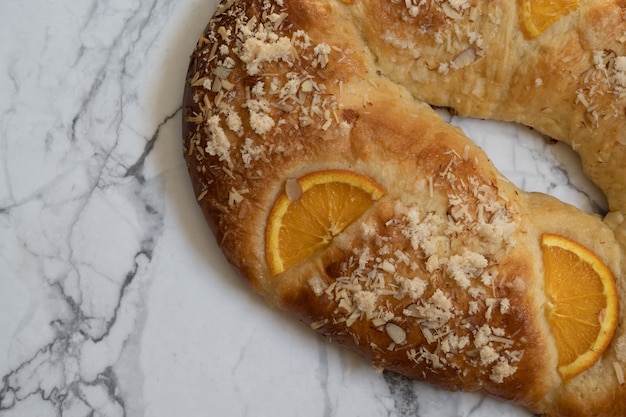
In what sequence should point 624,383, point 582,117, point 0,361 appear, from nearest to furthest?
point 624,383, point 582,117, point 0,361

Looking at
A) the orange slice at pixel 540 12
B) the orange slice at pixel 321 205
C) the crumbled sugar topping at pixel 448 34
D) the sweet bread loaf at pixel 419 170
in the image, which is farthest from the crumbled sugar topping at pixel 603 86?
the orange slice at pixel 321 205

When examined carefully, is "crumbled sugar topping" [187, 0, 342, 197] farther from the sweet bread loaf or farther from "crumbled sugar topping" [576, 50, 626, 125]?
"crumbled sugar topping" [576, 50, 626, 125]

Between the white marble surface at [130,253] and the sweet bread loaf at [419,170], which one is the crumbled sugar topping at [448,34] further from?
the white marble surface at [130,253]

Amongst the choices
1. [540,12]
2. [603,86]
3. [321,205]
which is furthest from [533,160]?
[321,205]

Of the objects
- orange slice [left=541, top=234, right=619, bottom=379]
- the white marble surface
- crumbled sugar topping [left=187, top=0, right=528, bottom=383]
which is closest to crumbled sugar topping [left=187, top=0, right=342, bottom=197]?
crumbled sugar topping [left=187, top=0, right=528, bottom=383]

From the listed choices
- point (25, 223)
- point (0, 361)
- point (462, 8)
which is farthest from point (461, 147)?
point (0, 361)

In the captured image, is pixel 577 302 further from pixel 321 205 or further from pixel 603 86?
pixel 321 205

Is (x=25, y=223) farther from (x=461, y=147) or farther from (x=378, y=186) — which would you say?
(x=461, y=147)
